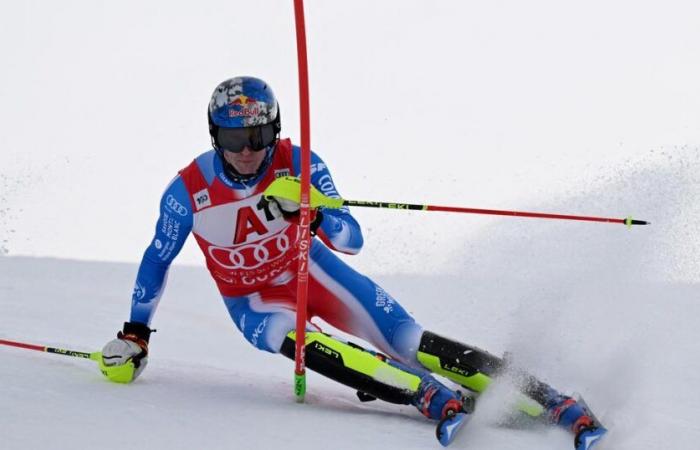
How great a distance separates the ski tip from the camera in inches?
136

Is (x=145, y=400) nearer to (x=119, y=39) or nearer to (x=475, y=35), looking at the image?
(x=475, y=35)

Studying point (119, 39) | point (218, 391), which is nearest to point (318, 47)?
point (119, 39)

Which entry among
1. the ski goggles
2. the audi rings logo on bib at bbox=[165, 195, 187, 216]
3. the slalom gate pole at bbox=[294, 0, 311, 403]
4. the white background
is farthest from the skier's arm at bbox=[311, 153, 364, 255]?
the white background

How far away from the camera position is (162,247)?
442cm

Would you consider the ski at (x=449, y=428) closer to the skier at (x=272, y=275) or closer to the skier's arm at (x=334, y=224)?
the skier at (x=272, y=275)

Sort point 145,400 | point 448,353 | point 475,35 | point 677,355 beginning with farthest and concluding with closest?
1. point 475,35
2. point 677,355
3. point 448,353
4. point 145,400

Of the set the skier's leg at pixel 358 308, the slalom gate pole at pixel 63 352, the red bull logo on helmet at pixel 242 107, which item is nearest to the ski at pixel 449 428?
the skier's leg at pixel 358 308

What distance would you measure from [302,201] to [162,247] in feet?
2.93

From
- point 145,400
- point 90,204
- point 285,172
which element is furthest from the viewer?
point 90,204

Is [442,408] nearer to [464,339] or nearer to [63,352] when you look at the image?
[63,352]

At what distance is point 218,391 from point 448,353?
40.3 inches

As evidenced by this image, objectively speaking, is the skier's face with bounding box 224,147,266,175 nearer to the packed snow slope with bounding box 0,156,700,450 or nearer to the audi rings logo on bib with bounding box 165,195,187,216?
the audi rings logo on bib with bounding box 165,195,187,216

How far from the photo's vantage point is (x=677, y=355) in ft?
19.5

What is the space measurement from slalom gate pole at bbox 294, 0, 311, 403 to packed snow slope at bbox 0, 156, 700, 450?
194 mm
